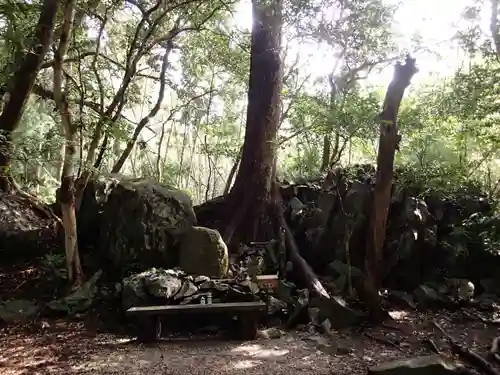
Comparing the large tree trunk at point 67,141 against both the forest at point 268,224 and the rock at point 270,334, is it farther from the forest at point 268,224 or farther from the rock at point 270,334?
the rock at point 270,334

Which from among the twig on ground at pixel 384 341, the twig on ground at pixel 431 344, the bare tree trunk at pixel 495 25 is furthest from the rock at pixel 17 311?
the bare tree trunk at pixel 495 25

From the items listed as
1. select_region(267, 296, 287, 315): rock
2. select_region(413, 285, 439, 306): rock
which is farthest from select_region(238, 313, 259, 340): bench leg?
select_region(413, 285, 439, 306): rock

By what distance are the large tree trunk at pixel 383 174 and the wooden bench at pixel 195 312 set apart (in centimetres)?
152

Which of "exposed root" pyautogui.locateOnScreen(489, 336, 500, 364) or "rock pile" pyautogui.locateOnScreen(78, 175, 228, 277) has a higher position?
"rock pile" pyautogui.locateOnScreen(78, 175, 228, 277)

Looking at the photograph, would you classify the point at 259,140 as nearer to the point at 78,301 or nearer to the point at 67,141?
the point at 67,141

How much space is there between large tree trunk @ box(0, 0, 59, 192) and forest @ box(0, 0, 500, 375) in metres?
0.03

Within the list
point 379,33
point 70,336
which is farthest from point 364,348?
point 379,33

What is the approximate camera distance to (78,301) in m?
6.33

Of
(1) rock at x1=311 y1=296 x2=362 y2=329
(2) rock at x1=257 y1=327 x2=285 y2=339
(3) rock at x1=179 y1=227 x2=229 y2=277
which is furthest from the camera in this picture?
(3) rock at x1=179 y1=227 x2=229 y2=277

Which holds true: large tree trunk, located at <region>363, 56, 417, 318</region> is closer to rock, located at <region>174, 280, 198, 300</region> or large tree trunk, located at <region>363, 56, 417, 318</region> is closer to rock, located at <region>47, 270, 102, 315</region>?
rock, located at <region>174, 280, 198, 300</region>

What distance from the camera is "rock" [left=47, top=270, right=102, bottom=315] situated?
620 cm

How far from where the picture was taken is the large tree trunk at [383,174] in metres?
5.41

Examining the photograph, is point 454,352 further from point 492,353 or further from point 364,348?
point 364,348

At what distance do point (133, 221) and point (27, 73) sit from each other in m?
2.87
